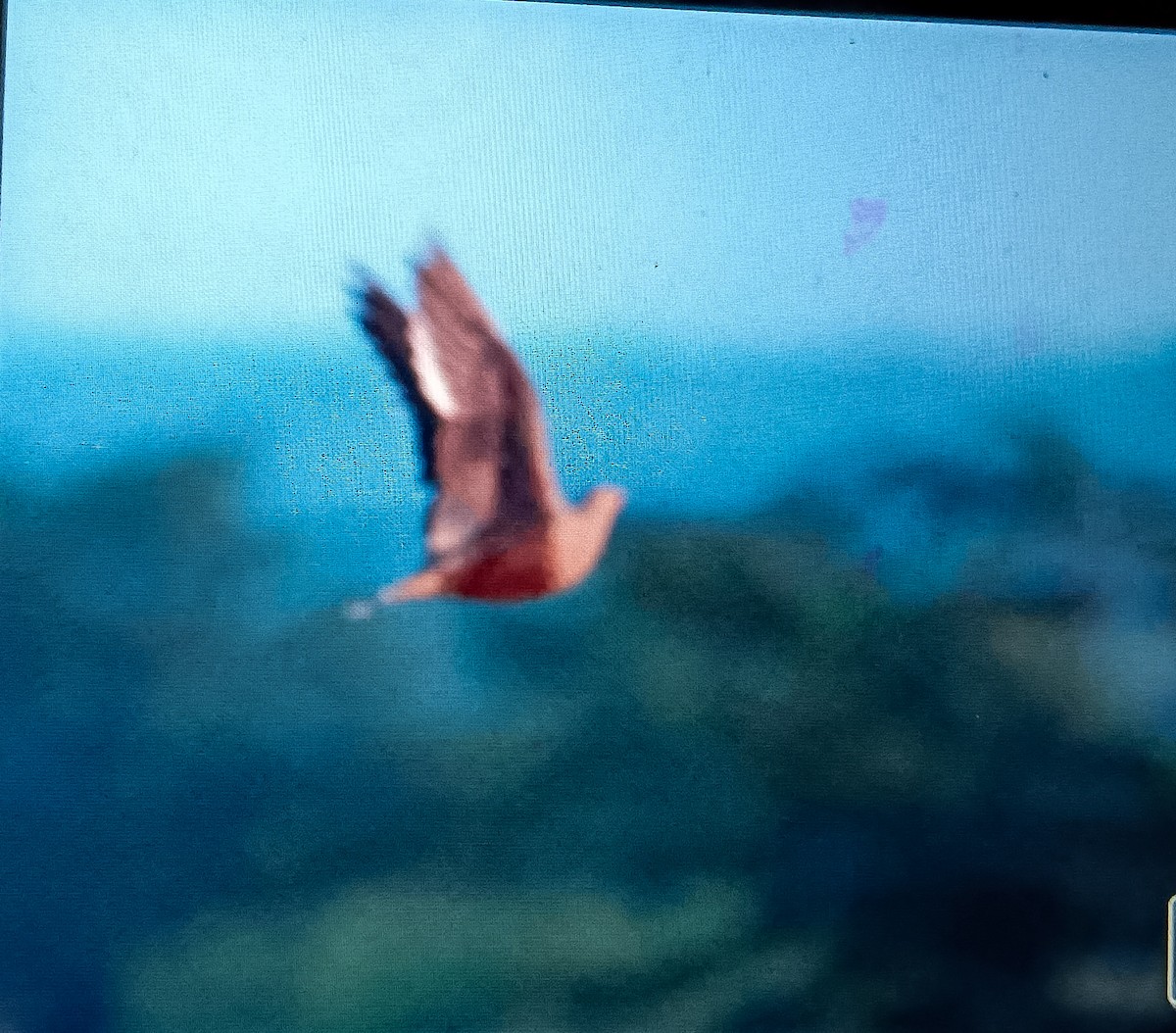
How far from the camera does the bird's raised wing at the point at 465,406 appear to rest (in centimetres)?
244

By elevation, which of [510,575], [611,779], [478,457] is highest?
[478,457]

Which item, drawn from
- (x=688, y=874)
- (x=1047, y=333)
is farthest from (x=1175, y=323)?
(x=688, y=874)

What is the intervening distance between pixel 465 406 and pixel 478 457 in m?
0.10

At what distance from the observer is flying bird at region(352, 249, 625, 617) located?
2.43 meters

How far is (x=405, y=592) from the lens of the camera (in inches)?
94.4

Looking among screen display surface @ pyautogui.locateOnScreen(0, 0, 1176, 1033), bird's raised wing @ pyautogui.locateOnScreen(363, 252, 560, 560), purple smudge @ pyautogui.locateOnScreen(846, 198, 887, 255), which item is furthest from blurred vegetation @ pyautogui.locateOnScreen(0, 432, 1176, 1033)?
purple smudge @ pyautogui.locateOnScreen(846, 198, 887, 255)

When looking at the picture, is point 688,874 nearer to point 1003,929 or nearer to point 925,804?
point 925,804

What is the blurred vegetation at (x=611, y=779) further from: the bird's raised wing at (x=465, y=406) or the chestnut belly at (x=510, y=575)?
the bird's raised wing at (x=465, y=406)

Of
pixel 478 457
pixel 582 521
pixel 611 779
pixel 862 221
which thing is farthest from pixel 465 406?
pixel 862 221

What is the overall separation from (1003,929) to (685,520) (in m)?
1.03

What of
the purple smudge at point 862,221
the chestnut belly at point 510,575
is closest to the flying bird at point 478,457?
the chestnut belly at point 510,575

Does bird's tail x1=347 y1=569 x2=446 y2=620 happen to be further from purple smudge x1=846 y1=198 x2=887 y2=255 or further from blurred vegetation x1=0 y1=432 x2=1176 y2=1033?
purple smudge x1=846 y1=198 x2=887 y2=255

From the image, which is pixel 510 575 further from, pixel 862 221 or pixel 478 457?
pixel 862 221

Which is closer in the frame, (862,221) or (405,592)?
(405,592)
